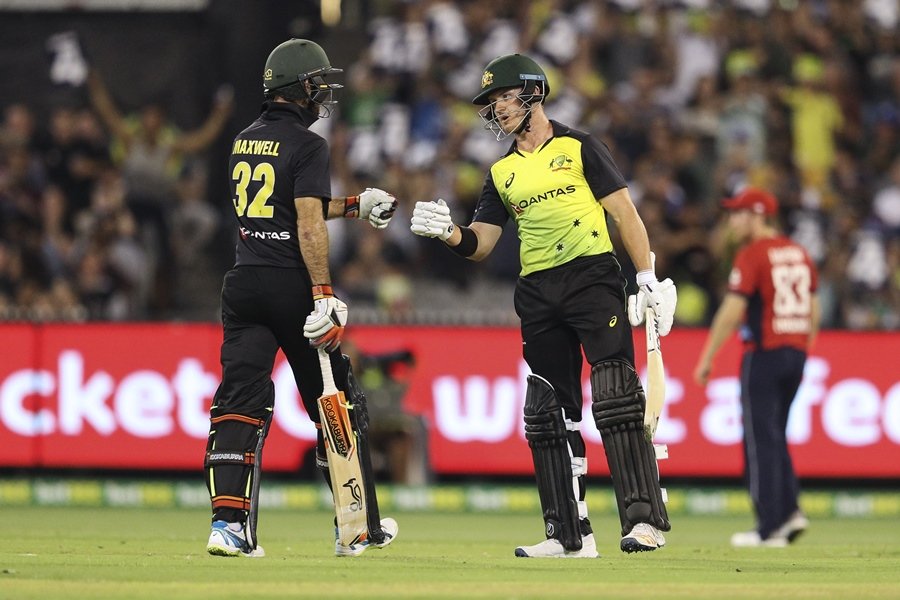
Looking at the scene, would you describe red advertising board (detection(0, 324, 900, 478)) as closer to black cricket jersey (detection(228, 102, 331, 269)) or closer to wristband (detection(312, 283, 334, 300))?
black cricket jersey (detection(228, 102, 331, 269))

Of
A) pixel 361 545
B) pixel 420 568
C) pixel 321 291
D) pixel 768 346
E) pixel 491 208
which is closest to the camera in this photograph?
pixel 420 568

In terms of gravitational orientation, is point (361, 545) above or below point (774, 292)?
below

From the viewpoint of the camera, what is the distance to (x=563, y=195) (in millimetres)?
8812

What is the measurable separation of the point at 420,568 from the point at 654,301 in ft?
5.95

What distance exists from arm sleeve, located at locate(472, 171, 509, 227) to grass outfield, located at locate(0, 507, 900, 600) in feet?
5.80

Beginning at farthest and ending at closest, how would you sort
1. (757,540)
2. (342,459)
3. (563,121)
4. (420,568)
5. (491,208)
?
(563,121) < (757,540) < (491,208) < (342,459) < (420,568)

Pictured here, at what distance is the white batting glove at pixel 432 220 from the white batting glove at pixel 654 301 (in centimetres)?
100

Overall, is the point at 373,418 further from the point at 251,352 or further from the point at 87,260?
the point at 251,352

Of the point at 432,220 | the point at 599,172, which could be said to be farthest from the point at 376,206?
the point at 599,172

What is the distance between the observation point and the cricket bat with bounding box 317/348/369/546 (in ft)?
28.5

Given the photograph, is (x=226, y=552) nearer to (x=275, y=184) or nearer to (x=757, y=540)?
(x=275, y=184)

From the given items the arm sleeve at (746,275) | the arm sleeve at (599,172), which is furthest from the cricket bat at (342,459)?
the arm sleeve at (746,275)

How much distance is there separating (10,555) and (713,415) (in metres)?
7.67

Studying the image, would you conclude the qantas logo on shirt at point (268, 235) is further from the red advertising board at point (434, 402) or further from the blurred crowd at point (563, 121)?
the blurred crowd at point (563, 121)
